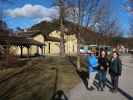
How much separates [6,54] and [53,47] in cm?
5634

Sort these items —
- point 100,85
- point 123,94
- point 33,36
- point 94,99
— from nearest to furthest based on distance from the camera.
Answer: point 94,99 < point 123,94 < point 100,85 < point 33,36

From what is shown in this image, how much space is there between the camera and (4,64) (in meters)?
30.9

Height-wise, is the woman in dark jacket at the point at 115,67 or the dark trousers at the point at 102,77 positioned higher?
the woman in dark jacket at the point at 115,67

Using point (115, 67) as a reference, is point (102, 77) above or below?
below

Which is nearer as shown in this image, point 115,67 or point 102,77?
point 115,67

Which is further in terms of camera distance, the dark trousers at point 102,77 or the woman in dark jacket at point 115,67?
the dark trousers at point 102,77

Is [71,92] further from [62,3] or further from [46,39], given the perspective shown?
[46,39]

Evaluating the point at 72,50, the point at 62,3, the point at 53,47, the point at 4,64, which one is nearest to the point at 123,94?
the point at 62,3

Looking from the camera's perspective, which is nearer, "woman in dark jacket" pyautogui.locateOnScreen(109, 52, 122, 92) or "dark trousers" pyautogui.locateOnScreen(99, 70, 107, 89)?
"woman in dark jacket" pyautogui.locateOnScreen(109, 52, 122, 92)

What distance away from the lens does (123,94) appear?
44.1ft

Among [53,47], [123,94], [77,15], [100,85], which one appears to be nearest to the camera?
[123,94]

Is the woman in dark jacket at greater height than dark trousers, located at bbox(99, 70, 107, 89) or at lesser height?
greater

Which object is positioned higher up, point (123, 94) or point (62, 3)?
point (62, 3)

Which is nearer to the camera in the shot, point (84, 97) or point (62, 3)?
point (84, 97)
